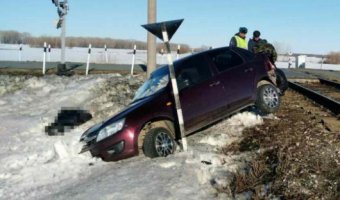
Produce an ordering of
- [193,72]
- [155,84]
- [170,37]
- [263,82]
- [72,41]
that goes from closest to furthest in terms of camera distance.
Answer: [170,37], [193,72], [155,84], [263,82], [72,41]

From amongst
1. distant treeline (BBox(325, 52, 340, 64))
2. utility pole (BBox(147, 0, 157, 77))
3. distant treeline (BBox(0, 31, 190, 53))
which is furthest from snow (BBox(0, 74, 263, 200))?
distant treeline (BBox(0, 31, 190, 53))

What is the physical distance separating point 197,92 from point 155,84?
0.85 m

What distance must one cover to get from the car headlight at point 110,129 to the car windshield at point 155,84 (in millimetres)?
1055

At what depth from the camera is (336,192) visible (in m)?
6.34

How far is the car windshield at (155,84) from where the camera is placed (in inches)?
381

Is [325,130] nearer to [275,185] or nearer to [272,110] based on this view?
[272,110]

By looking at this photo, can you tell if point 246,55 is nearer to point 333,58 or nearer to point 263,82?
point 263,82

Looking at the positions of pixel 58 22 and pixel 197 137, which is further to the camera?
pixel 58 22

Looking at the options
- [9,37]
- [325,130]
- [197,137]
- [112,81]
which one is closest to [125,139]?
[197,137]

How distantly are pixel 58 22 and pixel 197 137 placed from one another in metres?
15.6

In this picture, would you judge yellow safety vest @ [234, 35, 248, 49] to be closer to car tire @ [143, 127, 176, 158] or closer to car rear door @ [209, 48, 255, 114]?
car rear door @ [209, 48, 255, 114]

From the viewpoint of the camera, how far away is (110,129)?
29.1 ft

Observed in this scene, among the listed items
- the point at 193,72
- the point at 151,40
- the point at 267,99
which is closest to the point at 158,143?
the point at 193,72

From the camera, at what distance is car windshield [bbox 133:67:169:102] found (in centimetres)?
968
